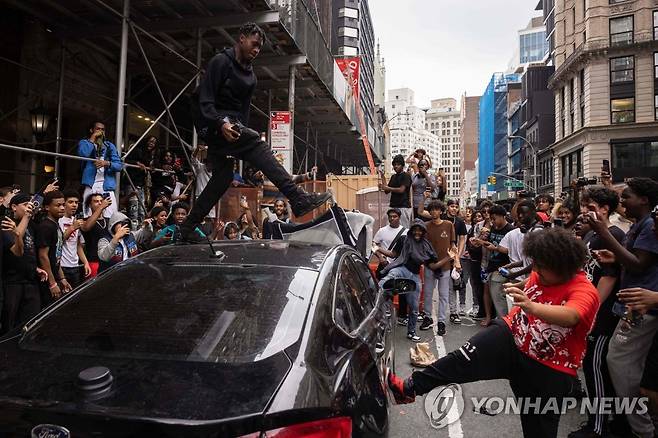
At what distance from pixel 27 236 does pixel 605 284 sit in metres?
5.15

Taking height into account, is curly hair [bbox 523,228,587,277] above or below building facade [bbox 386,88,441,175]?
below

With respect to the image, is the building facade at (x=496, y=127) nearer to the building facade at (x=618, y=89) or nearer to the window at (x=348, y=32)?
the window at (x=348, y=32)

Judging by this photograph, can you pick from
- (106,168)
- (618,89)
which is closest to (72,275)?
(106,168)

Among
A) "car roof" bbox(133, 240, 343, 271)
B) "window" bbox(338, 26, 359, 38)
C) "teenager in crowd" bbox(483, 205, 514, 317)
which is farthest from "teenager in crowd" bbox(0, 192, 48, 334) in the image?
"window" bbox(338, 26, 359, 38)

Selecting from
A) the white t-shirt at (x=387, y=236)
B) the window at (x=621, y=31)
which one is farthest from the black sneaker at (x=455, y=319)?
the window at (x=621, y=31)

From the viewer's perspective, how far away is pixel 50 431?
4.63ft

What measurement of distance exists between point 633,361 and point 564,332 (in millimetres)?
1322

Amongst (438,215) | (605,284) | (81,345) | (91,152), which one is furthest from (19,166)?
(605,284)

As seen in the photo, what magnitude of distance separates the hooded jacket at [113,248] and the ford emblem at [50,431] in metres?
3.72

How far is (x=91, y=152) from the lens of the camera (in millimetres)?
6391

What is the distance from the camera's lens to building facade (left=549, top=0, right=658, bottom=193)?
3644 centimetres

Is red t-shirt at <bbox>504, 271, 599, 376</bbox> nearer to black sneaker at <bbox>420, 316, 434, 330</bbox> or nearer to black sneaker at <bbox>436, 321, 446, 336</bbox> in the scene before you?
black sneaker at <bbox>436, 321, 446, 336</bbox>

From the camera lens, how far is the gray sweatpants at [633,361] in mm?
3180

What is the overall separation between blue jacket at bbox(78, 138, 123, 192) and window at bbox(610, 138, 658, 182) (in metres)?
39.5
